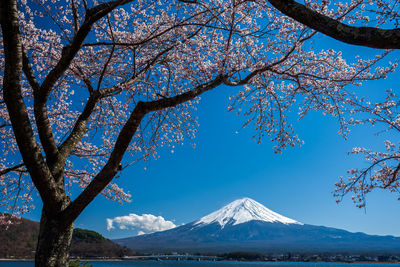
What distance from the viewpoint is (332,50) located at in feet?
22.1

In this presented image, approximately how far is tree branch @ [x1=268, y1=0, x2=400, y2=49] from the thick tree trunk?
11.5 ft

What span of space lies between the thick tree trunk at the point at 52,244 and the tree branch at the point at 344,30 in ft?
11.5

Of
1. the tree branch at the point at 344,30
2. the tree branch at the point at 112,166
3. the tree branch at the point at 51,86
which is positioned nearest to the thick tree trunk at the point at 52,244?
the tree branch at the point at 112,166

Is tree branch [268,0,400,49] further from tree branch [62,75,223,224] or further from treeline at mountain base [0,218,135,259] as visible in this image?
treeline at mountain base [0,218,135,259]

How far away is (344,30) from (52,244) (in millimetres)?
3878

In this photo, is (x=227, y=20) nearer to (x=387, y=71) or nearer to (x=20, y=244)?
(x=387, y=71)

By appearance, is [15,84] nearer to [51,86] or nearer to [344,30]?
[51,86]

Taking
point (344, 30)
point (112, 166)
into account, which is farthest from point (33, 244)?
point (344, 30)

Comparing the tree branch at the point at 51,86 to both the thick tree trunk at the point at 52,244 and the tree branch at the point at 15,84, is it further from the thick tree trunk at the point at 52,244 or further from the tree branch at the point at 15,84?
the thick tree trunk at the point at 52,244

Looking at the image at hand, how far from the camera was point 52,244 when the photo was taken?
3.73 meters

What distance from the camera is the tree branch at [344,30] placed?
8.45 ft

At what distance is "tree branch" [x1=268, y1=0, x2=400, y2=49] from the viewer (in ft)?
8.45

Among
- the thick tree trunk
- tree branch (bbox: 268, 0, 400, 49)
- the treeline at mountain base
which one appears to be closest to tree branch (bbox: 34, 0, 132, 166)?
the thick tree trunk

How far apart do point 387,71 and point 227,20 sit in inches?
129
